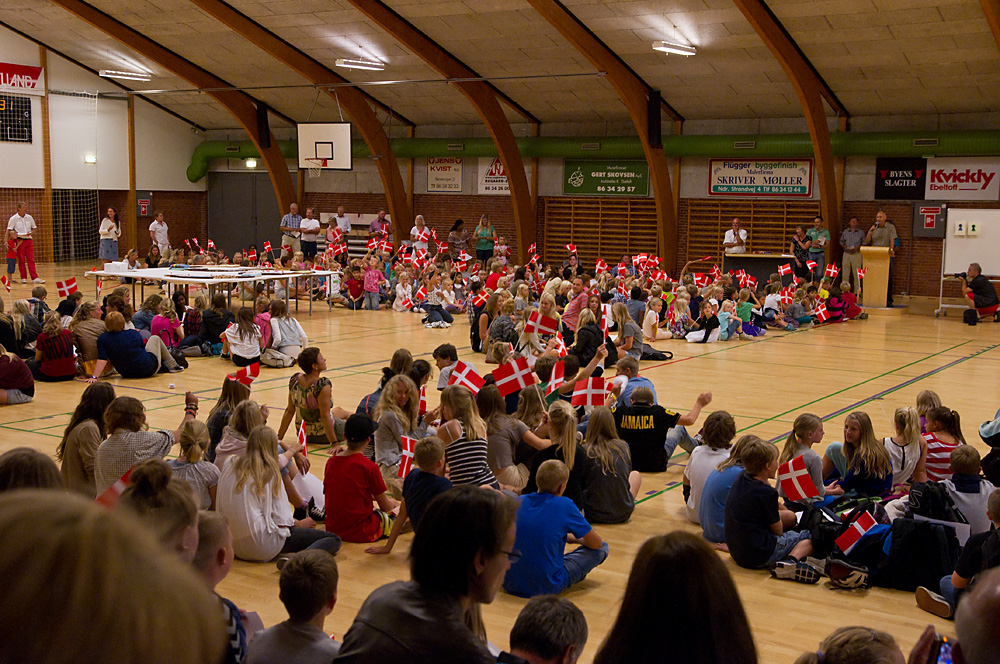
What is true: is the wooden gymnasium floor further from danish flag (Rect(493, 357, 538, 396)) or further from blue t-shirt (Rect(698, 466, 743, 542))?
danish flag (Rect(493, 357, 538, 396))

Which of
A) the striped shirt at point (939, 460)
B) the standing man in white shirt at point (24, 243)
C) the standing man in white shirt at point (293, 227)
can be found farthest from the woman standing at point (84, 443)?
the standing man in white shirt at point (293, 227)

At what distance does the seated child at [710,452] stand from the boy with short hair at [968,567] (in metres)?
1.58

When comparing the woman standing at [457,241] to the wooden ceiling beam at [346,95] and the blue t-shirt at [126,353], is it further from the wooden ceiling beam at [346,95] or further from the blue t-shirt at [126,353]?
the blue t-shirt at [126,353]

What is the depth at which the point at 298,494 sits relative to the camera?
20.5 feet

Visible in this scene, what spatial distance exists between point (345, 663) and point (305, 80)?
81.7 ft

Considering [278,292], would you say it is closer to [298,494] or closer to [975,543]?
[298,494]

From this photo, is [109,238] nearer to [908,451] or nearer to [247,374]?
[247,374]

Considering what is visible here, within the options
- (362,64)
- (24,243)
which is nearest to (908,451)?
(362,64)

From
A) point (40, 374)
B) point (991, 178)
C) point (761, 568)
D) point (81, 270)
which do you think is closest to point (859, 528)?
point (761, 568)

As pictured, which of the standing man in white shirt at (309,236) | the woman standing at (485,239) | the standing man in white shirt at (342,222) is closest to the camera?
the standing man in white shirt at (309,236)

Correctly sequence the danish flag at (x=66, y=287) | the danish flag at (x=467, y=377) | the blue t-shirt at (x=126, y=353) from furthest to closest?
the danish flag at (x=66, y=287)
the blue t-shirt at (x=126, y=353)
the danish flag at (x=467, y=377)

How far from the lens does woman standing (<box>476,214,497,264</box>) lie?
25.9 m

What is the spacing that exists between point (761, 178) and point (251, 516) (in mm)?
20710

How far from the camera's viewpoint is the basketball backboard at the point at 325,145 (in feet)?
82.3
